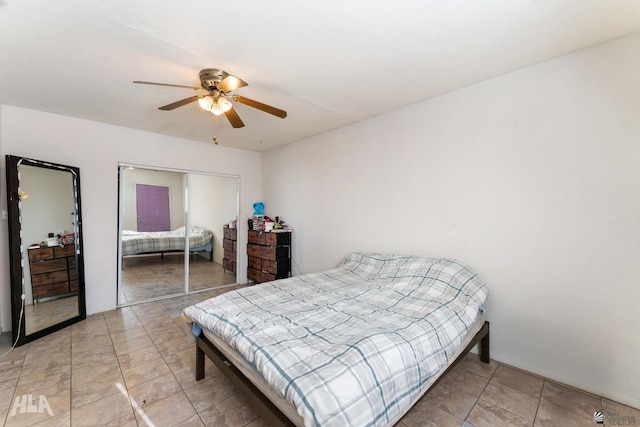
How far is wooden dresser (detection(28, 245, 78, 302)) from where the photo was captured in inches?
113

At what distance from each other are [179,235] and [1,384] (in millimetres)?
2481

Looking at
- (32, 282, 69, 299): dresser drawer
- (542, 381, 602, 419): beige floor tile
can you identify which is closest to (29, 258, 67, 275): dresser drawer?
(32, 282, 69, 299): dresser drawer

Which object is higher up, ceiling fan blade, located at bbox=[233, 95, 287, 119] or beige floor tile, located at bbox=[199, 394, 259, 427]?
A: ceiling fan blade, located at bbox=[233, 95, 287, 119]

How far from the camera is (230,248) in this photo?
4.89 metres

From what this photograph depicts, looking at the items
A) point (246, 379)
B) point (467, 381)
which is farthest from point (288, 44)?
point (467, 381)

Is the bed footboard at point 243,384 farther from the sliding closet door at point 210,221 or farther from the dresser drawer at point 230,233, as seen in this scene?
the dresser drawer at point 230,233

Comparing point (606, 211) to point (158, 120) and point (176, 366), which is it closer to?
point (176, 366)

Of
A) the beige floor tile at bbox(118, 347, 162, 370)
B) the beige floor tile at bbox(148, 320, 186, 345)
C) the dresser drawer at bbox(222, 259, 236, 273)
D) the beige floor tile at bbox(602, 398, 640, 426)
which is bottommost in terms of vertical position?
the beige floor tile at bbox(148, 320, 186, 345)

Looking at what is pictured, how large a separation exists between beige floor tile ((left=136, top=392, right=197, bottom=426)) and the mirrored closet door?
2.50m

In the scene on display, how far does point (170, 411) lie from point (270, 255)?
8.34ft

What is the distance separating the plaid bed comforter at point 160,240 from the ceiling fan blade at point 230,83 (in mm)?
2878

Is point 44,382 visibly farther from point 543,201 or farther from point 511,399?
point 543,201

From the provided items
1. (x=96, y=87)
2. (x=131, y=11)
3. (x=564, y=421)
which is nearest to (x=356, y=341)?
(x=564, y=421)

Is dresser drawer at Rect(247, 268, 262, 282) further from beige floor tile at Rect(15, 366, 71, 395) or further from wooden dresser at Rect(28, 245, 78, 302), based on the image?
beige floor tile at Rect(15, 366, 71, 395)
